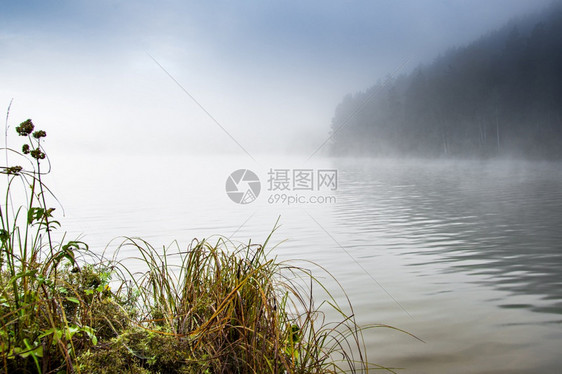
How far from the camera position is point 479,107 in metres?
61.9

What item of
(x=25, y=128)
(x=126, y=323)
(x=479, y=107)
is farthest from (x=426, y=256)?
(x=479, y=107)

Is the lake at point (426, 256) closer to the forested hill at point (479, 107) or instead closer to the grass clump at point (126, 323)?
the grass clump at point (126, 323)

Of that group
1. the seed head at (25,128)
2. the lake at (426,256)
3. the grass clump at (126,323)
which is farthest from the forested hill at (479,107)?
the seed head at (25,128)

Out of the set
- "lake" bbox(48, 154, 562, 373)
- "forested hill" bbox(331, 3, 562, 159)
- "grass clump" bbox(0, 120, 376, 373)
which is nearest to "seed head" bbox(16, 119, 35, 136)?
"grass clump" bbox(0, 120, 376, 373)

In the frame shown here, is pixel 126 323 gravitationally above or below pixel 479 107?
below

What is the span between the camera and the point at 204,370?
195cm

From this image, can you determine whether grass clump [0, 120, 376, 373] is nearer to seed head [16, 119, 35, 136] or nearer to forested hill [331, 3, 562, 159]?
seed head [16, 119, 35, 136]

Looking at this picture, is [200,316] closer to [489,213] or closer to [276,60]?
[489,213]

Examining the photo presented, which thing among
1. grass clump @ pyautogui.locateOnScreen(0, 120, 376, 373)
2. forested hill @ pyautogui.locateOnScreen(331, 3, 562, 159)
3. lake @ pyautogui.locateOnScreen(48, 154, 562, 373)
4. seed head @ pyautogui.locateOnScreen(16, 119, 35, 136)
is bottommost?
lake @ pyautogui.locateOnScreen(48, 154, 562, 373)

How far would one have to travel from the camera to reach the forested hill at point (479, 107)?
192ft

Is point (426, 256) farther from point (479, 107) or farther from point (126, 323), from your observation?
point (479, 107)

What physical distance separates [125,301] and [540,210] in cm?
1178

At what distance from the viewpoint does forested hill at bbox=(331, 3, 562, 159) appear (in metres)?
58.4

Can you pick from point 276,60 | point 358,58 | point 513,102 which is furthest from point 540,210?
point 358,58
